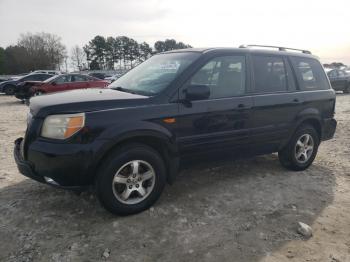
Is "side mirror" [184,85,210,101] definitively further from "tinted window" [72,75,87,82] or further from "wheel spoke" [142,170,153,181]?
"tinted window" [72,75,87,82]

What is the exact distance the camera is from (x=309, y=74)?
5336 mm

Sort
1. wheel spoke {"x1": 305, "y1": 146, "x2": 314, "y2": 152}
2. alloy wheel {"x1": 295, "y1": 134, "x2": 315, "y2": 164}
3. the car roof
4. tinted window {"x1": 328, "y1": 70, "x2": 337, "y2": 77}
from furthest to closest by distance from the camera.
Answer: tinted window {"x1": 328, "y1": 70, "x2": 337, "y2": 77} < wheel spoke {"x1": 305, "y1": 146, "x2": 314, "y2": 152} < alloy wheel {"x1": 295, "y1": 134, "x2": 315, "y2": 164} < the car roof

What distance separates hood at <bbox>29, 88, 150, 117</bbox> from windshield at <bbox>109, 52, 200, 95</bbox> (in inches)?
11.7

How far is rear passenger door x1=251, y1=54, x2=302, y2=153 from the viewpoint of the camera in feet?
15.0


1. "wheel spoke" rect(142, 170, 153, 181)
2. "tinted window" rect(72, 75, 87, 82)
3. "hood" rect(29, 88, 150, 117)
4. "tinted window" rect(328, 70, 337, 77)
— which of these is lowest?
"wheel spoke" rect(142, 170, 153, 181)

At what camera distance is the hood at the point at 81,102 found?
3.33m

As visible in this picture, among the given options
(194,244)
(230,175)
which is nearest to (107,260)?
(194,244)

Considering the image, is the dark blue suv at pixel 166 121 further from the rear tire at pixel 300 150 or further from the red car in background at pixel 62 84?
the red car in background at pixel 62 84

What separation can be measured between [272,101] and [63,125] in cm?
285

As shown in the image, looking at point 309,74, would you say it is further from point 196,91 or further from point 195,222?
point 195,222

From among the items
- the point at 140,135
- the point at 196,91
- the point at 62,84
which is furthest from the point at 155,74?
the point at 62,84

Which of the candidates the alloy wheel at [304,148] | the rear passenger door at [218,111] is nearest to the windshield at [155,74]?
the rear passenger door at [218,111]

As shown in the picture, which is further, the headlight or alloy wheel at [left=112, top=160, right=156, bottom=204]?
alloy wheel at [left=112, top=160, right=156, bottom=204]

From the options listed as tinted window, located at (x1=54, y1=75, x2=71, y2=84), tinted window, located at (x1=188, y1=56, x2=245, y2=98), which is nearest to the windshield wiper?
tinted window, located at (x1=188, y1=56, x2=245, y2=98)
